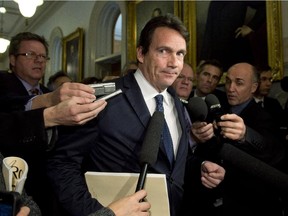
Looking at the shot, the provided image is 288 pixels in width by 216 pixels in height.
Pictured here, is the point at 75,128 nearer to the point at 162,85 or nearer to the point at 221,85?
the point at 162,85

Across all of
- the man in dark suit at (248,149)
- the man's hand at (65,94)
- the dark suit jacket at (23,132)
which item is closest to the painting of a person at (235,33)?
the man in dark suit at (248,149)

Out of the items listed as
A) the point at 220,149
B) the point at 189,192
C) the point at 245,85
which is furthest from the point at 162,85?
the point at 245,85

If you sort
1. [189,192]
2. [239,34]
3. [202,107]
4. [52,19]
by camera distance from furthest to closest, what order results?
[52,19], [239,34], [189,192], [202,107]

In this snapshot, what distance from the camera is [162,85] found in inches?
67.6

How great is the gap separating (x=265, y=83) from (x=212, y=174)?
215 cm

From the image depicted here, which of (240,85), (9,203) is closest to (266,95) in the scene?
(240,85)

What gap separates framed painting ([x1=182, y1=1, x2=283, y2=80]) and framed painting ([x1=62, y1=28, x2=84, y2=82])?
10.3 feet

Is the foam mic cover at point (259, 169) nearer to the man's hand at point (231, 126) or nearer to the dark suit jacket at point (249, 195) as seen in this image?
the man's hand at point (231, 126)

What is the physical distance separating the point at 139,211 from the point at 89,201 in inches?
10.1

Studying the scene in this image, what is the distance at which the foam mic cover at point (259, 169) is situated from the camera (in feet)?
4.09

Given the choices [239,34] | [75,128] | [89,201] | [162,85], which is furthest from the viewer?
[239,34]

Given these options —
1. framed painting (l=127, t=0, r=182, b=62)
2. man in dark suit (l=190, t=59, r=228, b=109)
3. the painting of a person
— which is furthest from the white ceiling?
man in dark suit (l=190, t=59, r=228, b=109)

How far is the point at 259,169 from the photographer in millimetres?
1268

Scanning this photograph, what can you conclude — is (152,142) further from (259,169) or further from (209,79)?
(209,79)
